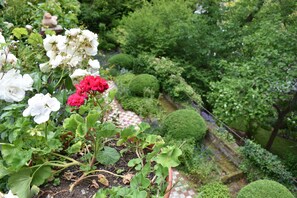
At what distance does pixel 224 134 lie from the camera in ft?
16.7

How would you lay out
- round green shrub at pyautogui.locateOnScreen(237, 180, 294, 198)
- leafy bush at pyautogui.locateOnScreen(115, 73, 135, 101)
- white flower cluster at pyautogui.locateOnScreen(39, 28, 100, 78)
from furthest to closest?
leafy bush at pyautogui.locateOnScreen(115, 73, 135, 101), round green shrub at pyautogui.locateOnScreen(237, 180, 294, 198), white flower cluster at pyautogui.locateOnScreen(39, 28, 100, 78)

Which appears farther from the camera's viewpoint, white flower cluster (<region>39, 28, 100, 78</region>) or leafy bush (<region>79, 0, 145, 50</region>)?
leafy bush (<region>79, 0, 145, 50</region>)

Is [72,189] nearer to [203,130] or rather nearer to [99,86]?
[99,86]

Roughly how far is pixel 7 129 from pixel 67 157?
414mm

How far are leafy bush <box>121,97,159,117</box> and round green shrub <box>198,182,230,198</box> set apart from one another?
222 cm

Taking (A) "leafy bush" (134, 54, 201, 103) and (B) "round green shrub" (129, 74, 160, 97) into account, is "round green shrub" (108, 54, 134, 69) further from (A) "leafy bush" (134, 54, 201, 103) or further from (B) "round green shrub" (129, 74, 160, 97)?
(B) "round green shrub" (129, 74, 160, 97)

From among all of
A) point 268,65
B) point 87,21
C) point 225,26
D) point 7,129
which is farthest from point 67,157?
point 87,21

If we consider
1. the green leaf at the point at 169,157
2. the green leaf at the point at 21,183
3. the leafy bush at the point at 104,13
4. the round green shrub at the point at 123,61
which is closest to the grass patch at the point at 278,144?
the round green shrub at the point at 123,61

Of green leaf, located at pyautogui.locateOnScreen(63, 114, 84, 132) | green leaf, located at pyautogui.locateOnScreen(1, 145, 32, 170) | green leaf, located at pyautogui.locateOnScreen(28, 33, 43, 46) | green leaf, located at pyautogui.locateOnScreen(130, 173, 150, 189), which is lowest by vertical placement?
green leaf, located at pyautogui.locateOnScreen(1, 145, 32, 170)

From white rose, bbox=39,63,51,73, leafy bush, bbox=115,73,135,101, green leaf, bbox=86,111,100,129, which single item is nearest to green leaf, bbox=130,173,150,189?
green leaf, bbox=86,111,100,129

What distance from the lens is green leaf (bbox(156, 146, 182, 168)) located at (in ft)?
5.15

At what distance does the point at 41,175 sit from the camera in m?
1.77

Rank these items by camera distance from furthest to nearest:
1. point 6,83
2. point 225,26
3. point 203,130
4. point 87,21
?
1. point 87,21
2. point 225,26
3. point 203,130
4. point 6,83

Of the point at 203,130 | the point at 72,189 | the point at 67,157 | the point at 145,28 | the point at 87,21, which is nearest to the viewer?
the point at 72,189
